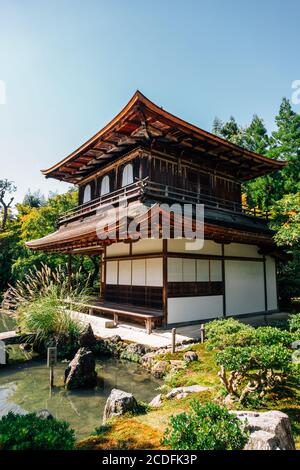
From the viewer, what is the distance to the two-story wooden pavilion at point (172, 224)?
9.13m

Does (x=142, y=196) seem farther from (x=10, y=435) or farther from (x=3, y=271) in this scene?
(x=3, y=271)

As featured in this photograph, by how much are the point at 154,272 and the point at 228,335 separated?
483 centimetres

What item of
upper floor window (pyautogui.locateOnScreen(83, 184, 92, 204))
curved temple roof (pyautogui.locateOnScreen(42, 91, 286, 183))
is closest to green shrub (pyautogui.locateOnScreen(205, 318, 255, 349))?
curved temple roof (pyautogui.locateOnScreen(42, 91, 286, 183))

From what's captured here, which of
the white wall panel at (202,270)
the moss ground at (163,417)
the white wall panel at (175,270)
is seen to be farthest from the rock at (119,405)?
the white wall panel at (202,270)

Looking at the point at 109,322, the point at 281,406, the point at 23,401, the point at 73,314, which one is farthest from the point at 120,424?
the point at 109,322

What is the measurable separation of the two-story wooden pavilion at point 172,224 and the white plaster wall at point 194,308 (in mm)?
31

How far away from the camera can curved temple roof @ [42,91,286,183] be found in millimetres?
9357

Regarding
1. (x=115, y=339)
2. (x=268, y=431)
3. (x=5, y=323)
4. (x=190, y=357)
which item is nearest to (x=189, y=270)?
(x=115, y=339)

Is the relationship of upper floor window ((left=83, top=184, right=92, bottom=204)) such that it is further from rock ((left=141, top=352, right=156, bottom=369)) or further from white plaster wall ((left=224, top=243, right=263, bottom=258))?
rock ((left=141, top=352, right=156, bottom=369))

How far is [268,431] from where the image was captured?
2.53 metres

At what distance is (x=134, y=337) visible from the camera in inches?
316

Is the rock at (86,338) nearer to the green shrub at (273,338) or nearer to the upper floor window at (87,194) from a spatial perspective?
the green shrub at (273,338)

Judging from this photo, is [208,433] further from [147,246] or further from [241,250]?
[241,250]

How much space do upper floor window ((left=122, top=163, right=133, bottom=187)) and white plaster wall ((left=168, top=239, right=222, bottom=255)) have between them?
3.47 m
